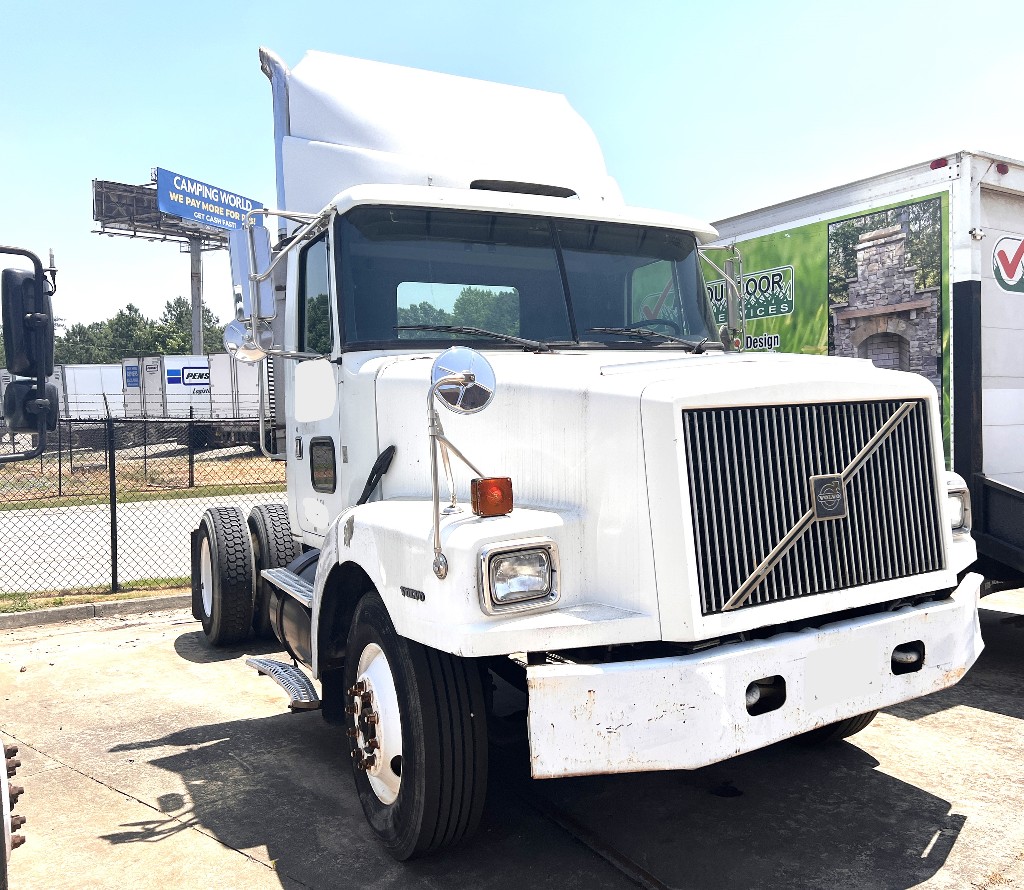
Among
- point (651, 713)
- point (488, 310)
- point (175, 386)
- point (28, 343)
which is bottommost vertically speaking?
point (651, 713)

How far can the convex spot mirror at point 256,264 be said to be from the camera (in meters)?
4.79

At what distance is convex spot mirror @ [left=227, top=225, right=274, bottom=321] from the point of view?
4.79 meters

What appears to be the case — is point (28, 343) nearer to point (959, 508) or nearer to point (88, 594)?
point (959, 508)

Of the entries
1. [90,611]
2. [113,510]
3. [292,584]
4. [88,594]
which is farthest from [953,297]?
[88,594]

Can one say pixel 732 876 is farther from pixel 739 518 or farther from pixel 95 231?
pixel 95 231

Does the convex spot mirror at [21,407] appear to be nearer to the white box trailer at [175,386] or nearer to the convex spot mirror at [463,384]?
the convex spot mirror at [463,384]

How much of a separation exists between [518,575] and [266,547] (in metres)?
4.10

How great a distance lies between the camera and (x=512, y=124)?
6066 millimetres

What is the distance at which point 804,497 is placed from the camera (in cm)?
334

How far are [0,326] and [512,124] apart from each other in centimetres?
361

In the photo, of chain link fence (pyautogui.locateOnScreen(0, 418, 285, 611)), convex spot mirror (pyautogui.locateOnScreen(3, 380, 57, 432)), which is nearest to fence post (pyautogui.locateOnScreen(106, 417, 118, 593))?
chain link fence (pyautogui.locateOnScreen(0, 418, 285, 611))

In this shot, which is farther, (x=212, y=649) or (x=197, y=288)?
(x=197, y=288)

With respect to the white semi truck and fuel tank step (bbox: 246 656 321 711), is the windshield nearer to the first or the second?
the white semi truck

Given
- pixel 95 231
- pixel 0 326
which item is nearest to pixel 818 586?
pixel 0 326
